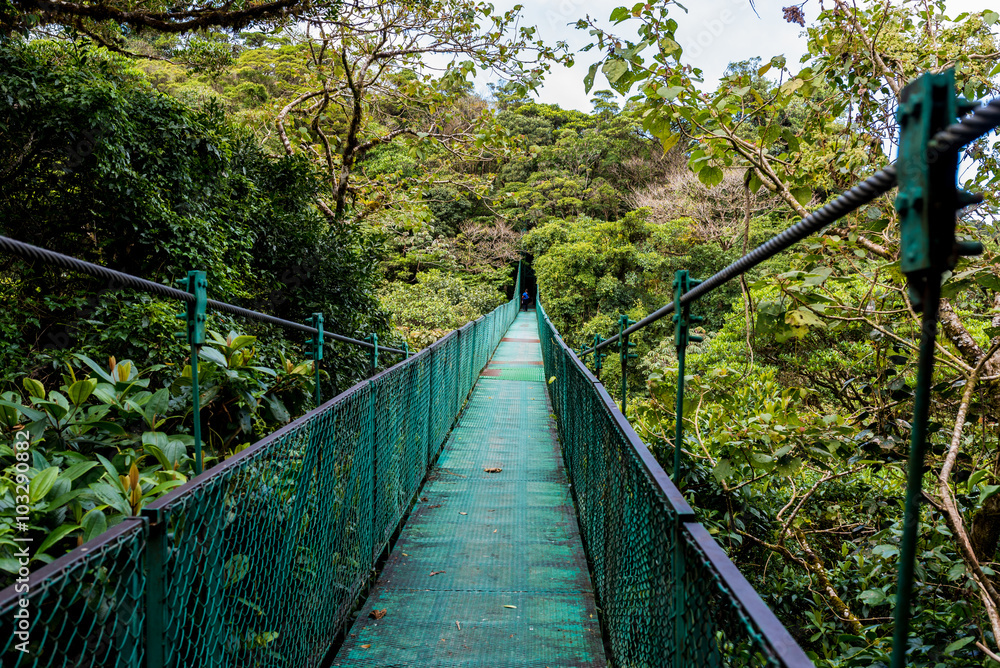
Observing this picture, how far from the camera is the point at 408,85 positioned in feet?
25.2

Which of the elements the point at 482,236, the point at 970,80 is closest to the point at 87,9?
the point at 970,80

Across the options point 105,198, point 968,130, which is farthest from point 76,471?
point 105,198

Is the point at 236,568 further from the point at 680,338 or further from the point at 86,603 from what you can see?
the point at 680,338

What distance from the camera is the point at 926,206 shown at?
0.60 metres

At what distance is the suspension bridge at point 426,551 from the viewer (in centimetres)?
82

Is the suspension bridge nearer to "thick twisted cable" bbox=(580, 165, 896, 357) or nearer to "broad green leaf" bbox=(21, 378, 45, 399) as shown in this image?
"thick twisted cable" bbox=(580, 165, 896, 357)

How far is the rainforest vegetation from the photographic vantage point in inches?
84.0

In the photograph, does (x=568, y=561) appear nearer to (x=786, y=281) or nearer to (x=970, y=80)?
(x=786, y=281)

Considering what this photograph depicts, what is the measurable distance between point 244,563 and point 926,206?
180 cm

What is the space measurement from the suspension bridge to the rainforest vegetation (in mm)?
296

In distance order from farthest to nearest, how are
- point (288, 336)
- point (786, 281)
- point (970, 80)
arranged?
point (288, 336) < point (970, 80) < point (786, 281)

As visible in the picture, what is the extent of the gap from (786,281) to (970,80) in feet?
4.99

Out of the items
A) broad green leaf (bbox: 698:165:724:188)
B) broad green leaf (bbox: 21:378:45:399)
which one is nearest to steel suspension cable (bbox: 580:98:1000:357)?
broad green leaf (bbox: 698:165:724:188)

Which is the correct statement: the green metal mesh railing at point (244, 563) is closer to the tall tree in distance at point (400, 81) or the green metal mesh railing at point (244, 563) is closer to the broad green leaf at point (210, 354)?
the broad green leaf at point (210, 354)
